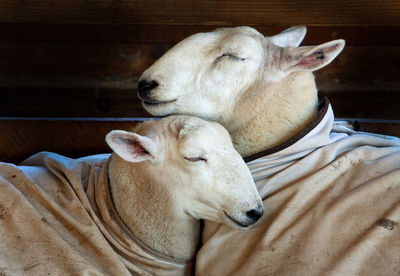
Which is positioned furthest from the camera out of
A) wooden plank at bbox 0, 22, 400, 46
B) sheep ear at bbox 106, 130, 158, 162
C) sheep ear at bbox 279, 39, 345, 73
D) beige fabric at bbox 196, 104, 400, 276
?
wooden plank at bbox 0, 22, 400, 46

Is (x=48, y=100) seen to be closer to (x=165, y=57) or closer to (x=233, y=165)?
(x=165, y=57)

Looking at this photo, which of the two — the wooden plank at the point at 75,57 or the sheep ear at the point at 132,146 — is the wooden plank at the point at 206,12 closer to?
the wooden plank at the point at 75,57

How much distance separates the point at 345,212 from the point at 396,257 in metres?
0.26

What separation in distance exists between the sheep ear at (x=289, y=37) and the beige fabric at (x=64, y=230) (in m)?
1.15

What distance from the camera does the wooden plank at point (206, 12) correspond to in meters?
3.21

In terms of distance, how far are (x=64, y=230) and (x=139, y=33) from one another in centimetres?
179

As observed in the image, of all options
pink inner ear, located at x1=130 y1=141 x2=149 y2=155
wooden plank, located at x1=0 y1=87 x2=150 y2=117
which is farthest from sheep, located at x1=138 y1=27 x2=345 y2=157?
wooden plank, located at x1=0 y1=87 x2=150 y2=117

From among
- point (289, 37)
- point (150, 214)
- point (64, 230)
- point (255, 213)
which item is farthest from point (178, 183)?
point (289, 37)

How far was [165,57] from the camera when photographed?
8.20ft

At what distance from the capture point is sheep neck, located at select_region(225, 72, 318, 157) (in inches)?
98.4

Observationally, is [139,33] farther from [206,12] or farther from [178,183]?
[178,183]

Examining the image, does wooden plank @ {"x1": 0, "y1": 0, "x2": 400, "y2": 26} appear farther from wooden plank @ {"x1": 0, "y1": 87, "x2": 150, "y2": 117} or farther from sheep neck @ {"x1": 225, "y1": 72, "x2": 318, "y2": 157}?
sheep neck @ {"x1": 225, "y1": 72, "x2": 318, "y2": 157}

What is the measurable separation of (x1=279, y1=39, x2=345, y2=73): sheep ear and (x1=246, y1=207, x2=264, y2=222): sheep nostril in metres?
0.75

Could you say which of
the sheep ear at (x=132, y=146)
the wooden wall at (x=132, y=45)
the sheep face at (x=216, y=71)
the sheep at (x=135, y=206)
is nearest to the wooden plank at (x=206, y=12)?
the wooden wall at (x=132, y=45)
